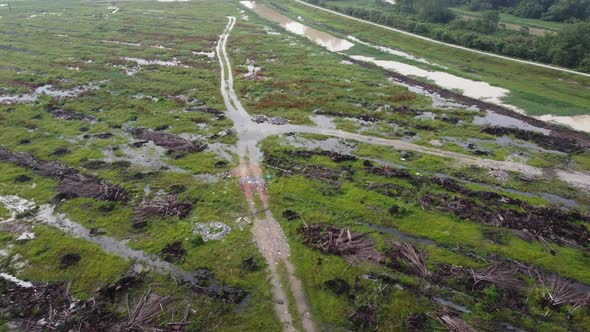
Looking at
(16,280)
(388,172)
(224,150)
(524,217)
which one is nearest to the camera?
(16,280)

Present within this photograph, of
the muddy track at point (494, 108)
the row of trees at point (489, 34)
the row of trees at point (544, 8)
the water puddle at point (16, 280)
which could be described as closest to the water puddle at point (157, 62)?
the muddy track at point (494, 108)

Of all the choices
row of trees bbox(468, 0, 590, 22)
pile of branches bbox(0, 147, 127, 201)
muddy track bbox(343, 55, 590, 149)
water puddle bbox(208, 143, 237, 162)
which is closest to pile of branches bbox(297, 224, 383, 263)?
water puddle bbox(208, 143, 237, 162)

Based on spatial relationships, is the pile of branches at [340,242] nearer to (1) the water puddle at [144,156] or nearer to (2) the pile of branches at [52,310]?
(2) the pile of branches at [52,310]

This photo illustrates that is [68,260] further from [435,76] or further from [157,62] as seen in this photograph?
[435,76]

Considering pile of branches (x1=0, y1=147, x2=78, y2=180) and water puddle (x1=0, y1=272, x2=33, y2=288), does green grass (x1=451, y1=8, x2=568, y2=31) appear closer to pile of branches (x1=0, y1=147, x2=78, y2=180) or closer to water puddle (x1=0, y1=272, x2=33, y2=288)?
pile of branches (x1=0, y1=147, x2=78, y2=180)

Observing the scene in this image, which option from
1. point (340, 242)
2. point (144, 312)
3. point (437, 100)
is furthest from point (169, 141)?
point (437, 100)

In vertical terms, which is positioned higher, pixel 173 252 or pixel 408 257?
pixel 408 257
